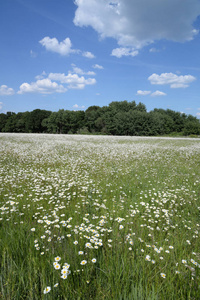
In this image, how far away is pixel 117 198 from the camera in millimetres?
5055

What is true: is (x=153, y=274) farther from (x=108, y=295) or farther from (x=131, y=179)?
(x=131, y=179)

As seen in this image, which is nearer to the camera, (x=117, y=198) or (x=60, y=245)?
(x=60, y=245)

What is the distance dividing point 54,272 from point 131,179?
5.29 metres

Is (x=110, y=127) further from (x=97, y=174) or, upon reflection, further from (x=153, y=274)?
(x=153, y=274)

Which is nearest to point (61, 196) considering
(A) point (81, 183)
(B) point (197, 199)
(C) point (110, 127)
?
(A) point (81, 183)

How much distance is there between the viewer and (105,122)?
78.4 m

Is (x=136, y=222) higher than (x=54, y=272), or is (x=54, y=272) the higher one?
(x=54, y=272)

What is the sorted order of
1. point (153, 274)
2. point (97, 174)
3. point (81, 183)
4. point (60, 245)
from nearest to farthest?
point (153, 274) < point (60, 245) < point (81, 183) < point (97, 174)

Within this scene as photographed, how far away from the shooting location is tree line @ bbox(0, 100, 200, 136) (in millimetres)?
74062

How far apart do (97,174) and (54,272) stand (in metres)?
5.59

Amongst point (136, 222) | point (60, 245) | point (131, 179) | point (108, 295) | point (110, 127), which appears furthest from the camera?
point (110, 127)

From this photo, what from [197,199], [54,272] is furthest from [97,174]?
[54,272]

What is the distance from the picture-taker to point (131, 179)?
273 inches

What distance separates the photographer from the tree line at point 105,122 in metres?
74.1
